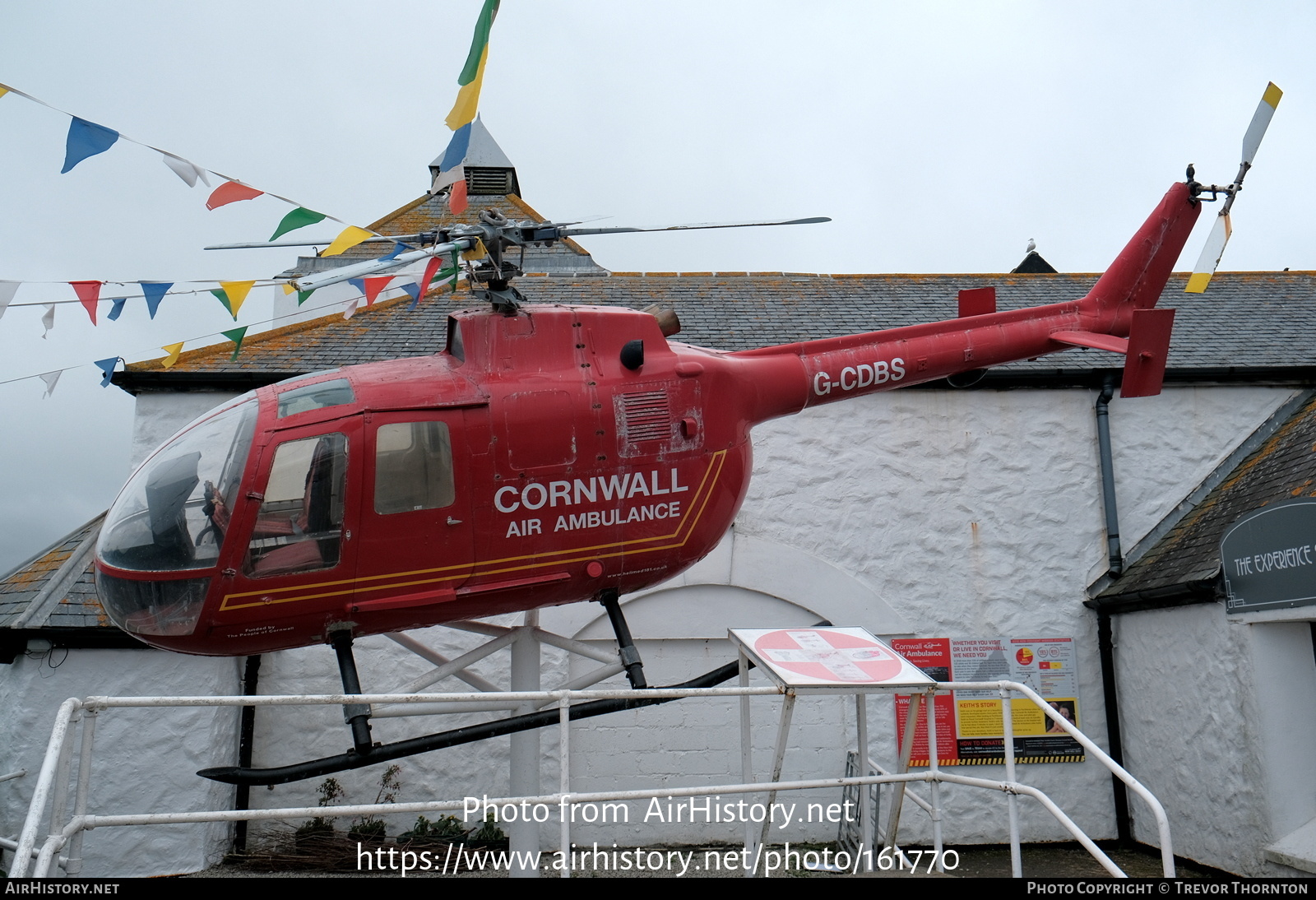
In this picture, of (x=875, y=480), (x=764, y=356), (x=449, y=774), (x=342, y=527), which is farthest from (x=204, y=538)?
(x=875, y=480)

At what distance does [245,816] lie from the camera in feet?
12.4

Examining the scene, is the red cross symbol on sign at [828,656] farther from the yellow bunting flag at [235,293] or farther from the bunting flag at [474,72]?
the yellow bunting flag at [235,293]

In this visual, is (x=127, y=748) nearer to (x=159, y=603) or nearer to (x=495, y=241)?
(x=159, y=603)

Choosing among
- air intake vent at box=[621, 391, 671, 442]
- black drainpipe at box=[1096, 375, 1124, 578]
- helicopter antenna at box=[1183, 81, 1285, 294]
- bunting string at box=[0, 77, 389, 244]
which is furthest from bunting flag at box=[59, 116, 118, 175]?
black drainpipe at box=[1096, 375, 1124, 578]

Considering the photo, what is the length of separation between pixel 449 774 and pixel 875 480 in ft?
17.9

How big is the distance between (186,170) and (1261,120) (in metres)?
8.13

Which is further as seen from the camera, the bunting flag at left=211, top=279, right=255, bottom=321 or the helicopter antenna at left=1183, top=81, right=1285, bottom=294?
the helicopter antenna at left=1183, top=81, right=1285, bottom=294

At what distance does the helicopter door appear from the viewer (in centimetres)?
505

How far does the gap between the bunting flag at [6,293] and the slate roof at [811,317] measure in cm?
435

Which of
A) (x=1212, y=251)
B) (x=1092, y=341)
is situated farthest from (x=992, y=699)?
(x=1212, y=251)

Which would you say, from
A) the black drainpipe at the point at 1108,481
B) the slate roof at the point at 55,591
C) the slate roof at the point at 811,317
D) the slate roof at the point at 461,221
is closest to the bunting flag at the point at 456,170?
the slate roof at the point at 811,317

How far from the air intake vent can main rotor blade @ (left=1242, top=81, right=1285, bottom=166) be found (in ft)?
18.4

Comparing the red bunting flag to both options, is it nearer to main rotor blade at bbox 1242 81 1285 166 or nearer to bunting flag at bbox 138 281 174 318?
bunting flag at bbox 138 281 174 318

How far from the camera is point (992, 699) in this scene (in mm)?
9578
